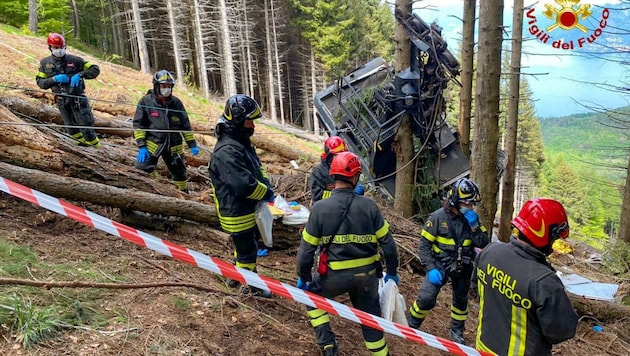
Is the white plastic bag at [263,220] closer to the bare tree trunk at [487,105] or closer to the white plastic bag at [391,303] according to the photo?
the white plastic bag at [391,303]

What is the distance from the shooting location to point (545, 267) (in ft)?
7.78

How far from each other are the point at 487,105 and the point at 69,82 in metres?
6.30

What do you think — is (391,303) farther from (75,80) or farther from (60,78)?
(60,78)

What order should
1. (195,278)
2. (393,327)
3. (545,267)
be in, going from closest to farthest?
(545,267)
(393,327)
(195,278)

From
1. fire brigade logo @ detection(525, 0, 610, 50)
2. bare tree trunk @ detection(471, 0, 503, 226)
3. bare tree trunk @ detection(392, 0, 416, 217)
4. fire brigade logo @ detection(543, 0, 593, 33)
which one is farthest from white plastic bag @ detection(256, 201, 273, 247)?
fire brigade logo @ detection(543, 0, 593, 33)

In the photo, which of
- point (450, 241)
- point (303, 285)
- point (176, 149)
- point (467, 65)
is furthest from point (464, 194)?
point (467, 65)

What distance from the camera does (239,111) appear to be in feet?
12.4

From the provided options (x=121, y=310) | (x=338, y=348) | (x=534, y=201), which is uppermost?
(x=534, y=201)

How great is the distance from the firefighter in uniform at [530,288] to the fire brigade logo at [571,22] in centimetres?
779

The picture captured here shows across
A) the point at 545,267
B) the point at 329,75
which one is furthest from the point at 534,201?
the point at 329,75

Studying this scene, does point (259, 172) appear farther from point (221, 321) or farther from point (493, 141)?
point (493, 141)

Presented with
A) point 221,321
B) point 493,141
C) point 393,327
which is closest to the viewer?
point 393,327

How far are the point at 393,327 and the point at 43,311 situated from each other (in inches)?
92.7

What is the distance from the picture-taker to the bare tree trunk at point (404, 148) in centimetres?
696
